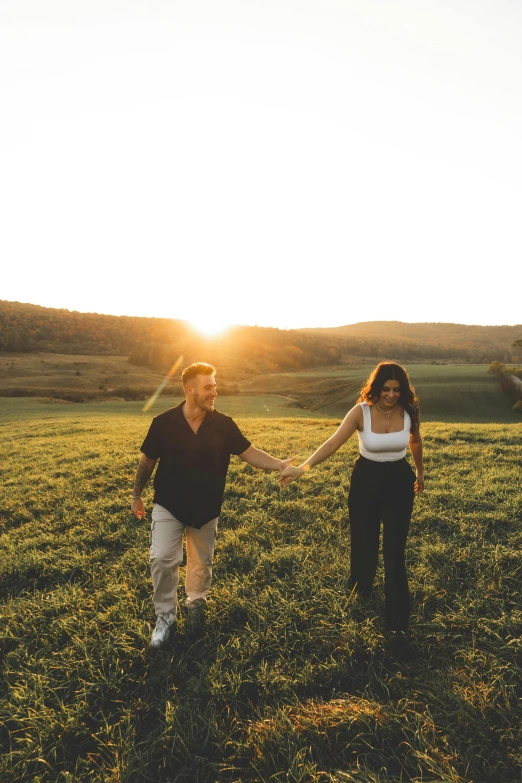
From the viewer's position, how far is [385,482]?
4066mm

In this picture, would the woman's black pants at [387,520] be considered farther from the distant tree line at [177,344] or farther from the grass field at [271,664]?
the distant tree line at [177,344]

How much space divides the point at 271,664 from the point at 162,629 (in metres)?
1.15

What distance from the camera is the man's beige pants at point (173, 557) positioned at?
4.04m

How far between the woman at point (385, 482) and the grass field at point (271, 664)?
1.26 feet

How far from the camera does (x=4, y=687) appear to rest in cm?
358

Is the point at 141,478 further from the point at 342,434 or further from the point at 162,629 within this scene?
the point at 342,434

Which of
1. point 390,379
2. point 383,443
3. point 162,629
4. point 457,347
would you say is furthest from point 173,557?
point 457,347

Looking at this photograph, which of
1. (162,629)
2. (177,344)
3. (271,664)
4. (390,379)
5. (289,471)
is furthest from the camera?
(177,344)

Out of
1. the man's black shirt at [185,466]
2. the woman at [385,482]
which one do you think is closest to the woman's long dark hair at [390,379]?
the woman at [385,482]

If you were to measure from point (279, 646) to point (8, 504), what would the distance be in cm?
752

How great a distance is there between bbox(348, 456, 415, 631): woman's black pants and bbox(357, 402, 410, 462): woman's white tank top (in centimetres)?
7

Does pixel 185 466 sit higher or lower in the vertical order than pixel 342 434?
lower

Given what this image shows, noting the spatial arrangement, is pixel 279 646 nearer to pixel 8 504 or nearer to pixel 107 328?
pixel 8 504

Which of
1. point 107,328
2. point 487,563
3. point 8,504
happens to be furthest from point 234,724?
point 107,328
